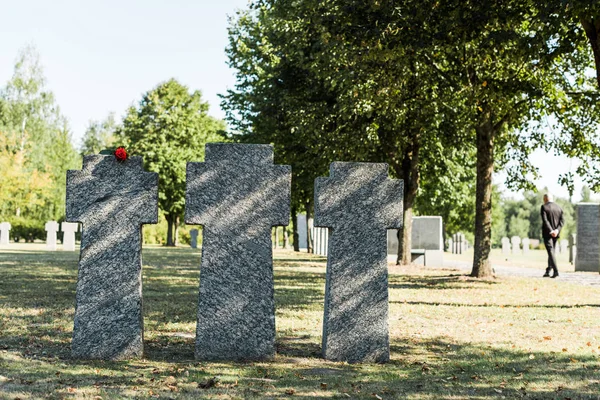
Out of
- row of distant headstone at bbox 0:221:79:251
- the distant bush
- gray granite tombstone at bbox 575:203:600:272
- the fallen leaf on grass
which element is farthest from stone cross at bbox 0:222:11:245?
the fallen leaf on grass

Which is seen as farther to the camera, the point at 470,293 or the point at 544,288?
the point at 544,288

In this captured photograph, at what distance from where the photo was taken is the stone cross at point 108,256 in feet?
22.5

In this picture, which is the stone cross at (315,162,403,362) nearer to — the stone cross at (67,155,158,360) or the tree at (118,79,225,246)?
the stone cross at (67,155,158,360)

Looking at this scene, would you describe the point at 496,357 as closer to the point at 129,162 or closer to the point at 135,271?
the point at 135,271

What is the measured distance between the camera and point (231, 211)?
700cm

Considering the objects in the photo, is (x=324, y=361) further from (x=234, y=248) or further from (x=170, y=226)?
(x=170, y=226)

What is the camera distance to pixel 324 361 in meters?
6.95

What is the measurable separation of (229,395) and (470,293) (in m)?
10.3

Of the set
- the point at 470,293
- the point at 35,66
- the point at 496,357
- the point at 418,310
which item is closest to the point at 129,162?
the point at 496,357

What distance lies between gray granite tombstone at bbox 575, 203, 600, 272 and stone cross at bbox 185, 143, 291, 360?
67.7ft

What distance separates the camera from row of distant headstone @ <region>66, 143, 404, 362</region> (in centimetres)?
689

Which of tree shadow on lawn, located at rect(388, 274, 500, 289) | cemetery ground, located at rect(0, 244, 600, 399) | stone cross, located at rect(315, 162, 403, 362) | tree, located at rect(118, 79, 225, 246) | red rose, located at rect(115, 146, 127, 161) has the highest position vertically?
tree, located at rect(118, 79, 225, 246)

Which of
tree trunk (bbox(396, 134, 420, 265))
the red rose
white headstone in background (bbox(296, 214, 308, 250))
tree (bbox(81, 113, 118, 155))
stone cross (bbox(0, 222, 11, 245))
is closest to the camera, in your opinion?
the red rose

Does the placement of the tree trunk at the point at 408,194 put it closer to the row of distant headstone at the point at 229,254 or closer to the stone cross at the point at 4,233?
the row of distant headstone at the point at 229,254
